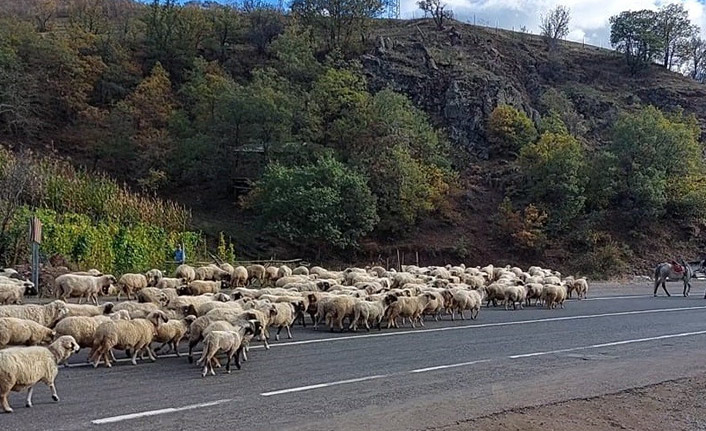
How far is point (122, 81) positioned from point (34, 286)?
58513 millimetres

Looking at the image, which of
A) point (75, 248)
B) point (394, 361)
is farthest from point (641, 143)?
point (394, 361)

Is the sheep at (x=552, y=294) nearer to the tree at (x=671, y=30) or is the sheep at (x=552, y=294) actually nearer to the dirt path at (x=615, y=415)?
the dirt path at (x=615, y=415)

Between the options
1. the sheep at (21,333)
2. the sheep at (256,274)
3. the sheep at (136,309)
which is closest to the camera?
the sheep at (21,333)

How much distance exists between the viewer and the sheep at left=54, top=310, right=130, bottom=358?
13.2 metres

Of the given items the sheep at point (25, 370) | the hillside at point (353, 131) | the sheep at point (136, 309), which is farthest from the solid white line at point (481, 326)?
the hillside at point (353, 131)

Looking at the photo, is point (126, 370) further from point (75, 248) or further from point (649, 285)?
point (649, 285)

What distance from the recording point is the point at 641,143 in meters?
55.1

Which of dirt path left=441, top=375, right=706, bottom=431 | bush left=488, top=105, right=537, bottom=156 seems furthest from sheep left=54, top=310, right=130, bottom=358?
bush left=488, top=105, right=537, bottom=156

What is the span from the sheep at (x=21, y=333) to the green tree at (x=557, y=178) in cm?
4583

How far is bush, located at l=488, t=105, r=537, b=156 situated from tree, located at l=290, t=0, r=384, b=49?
21.9 meters

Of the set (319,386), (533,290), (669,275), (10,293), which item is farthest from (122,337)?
(669,275)

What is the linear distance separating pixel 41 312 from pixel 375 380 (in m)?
7.21

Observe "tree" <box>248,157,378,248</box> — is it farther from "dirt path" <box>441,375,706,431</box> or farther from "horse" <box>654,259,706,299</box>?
"dirt path" <box>441,375,706,431</box>

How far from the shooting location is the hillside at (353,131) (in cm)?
5278
